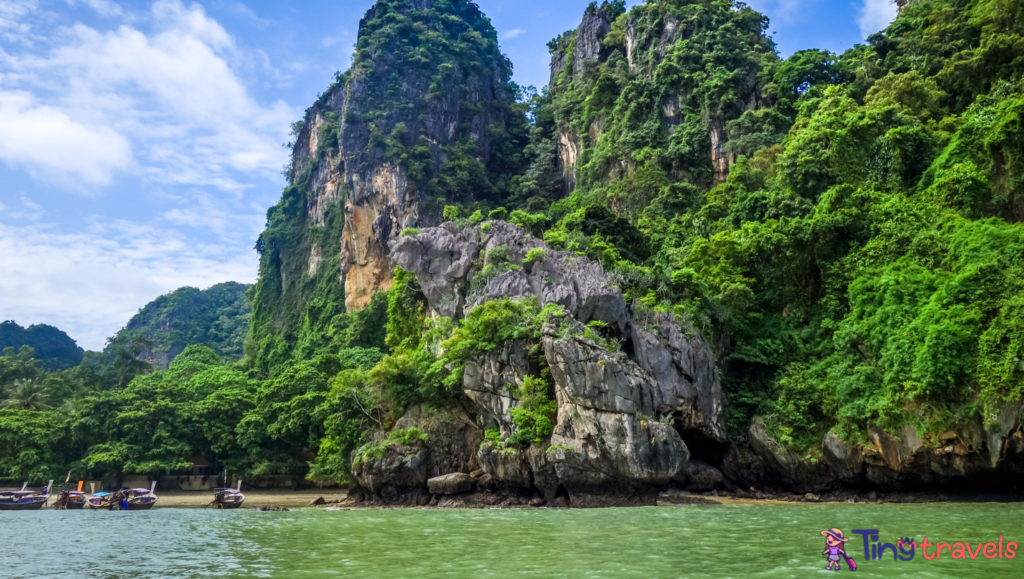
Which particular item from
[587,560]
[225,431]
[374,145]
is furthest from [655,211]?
[587,560]

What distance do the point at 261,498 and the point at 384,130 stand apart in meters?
29.9

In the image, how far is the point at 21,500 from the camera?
26578mm

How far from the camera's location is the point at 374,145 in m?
49.7

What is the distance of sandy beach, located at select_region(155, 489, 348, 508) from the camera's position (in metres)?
28.6

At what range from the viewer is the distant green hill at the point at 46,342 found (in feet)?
222

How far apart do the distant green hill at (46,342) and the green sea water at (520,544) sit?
2347 inches

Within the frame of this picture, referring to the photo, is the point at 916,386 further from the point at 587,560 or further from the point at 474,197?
the point at 474,197

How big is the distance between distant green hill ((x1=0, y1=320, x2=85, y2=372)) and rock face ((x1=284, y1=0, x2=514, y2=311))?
33.0 metres

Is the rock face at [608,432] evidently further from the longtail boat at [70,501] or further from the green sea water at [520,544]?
the longtail boat at [70,501]

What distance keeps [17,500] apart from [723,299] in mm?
29834

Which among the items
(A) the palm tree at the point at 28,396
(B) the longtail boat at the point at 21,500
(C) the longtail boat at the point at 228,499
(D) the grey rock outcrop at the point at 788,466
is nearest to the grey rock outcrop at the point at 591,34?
(D) the grey rock outcrop at the point at 788,466

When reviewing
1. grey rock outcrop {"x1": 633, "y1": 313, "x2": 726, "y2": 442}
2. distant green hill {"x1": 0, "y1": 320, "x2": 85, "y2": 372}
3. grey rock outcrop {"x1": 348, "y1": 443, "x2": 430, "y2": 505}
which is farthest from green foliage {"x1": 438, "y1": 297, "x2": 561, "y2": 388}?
distant green hill {"x1": 0, "y1": 320, "x2": 85, "y2": 372}

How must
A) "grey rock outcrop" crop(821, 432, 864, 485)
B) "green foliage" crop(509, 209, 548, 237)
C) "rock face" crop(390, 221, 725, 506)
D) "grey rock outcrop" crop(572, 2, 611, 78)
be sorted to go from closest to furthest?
"grey rock outcrop" crop(821, 432, 864, 485)
"rock face" crop(390, 221, 725, 506)
"green foliage" crop(509, 209, 548, 237)
"grey rock outcrop" crop(572, 2, 611, 78)

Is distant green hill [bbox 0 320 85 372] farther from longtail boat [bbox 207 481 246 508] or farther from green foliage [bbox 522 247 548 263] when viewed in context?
green foliage [bbox 522 247 548 263]
